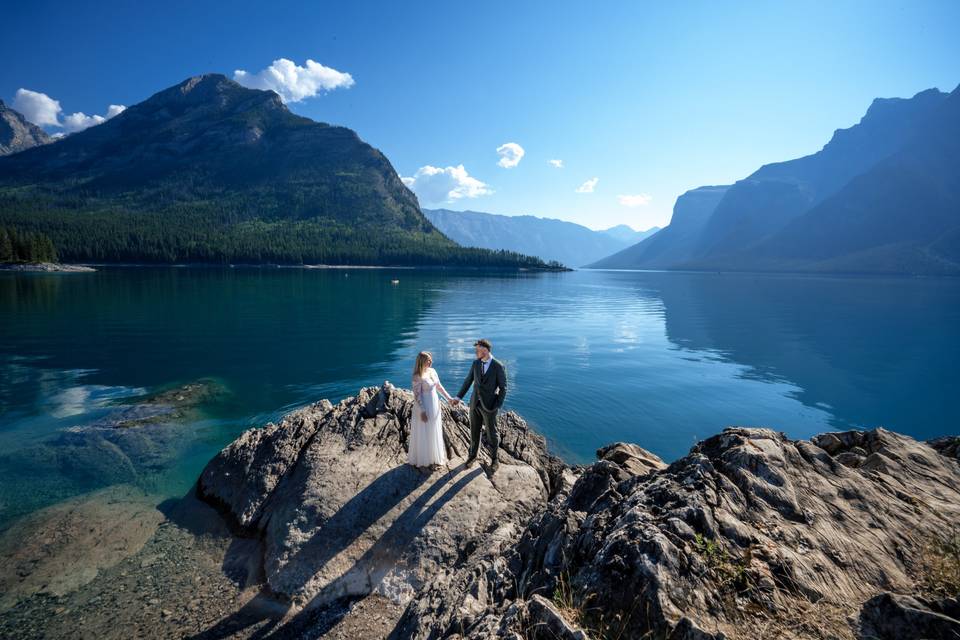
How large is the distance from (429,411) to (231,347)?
36139mm

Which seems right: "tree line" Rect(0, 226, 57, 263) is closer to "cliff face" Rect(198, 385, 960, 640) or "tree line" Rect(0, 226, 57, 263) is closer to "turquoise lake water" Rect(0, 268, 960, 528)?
"turquoise lake water" Rect(0, 268, 960, 528)

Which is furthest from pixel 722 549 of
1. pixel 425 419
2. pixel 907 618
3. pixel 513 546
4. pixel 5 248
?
pixel 5 248

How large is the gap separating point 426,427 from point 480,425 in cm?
167

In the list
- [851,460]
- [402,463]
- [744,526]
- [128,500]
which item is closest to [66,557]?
[128,500]

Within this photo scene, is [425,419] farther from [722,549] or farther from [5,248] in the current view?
[5,248]

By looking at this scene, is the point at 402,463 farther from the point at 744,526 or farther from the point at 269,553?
the point at 744,526

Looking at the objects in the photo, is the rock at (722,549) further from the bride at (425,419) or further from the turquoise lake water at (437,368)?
the turquoise lake water at (437,368)

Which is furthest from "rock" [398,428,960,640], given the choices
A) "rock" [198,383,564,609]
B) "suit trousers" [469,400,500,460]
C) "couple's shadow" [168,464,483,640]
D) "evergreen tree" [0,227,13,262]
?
"evergreen tree" [0,227,13,262]

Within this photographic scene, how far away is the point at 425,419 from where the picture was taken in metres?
11.8

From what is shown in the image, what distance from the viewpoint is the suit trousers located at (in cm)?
1220

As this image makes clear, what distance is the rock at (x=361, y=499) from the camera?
32.3 feet

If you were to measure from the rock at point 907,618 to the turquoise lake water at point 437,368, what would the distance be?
15012 millimetres

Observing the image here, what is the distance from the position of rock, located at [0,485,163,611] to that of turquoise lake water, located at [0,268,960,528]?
1.35m

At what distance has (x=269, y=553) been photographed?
1034 centimetres
